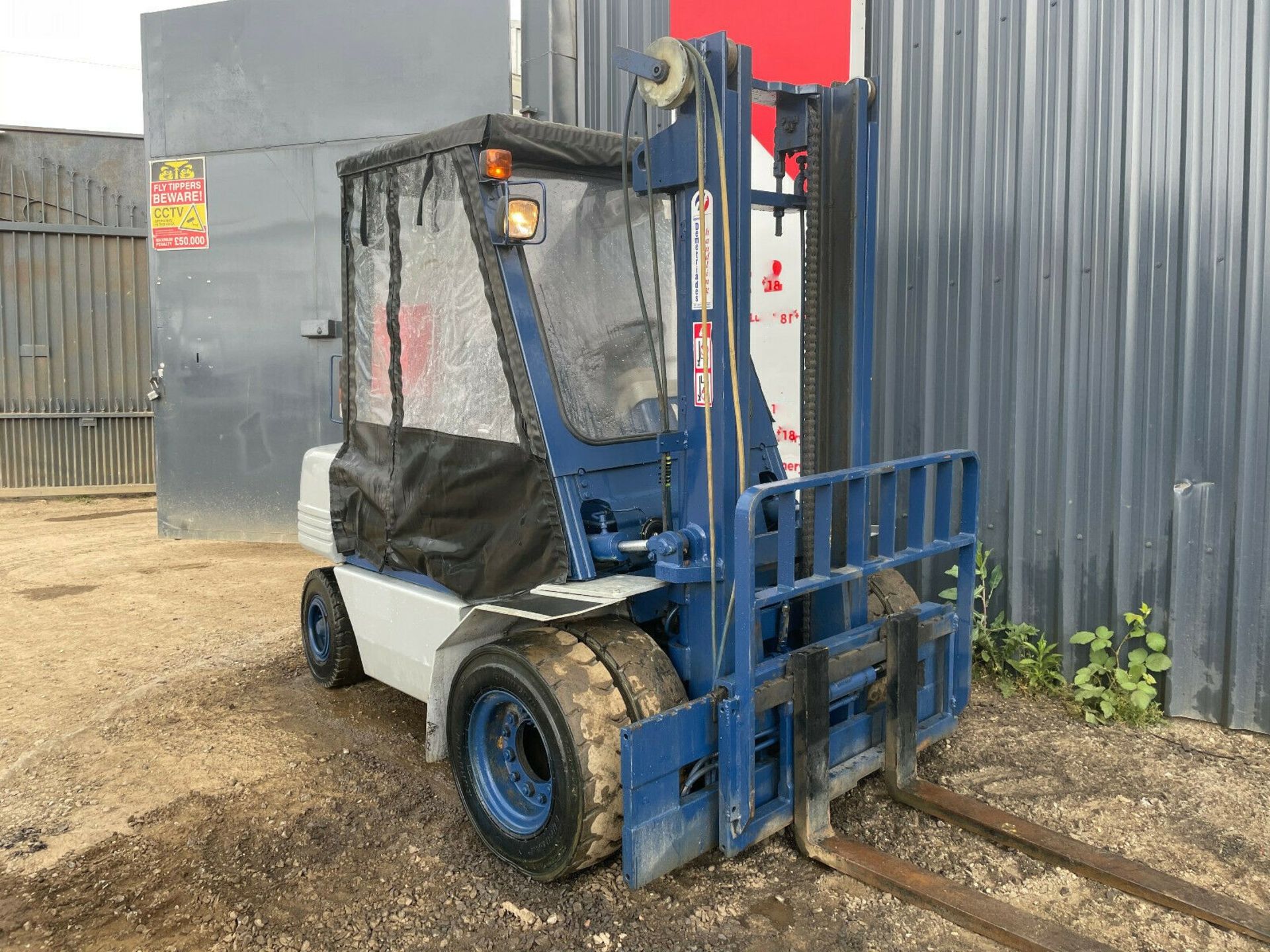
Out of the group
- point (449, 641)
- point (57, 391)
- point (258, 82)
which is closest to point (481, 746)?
point (449, 641)

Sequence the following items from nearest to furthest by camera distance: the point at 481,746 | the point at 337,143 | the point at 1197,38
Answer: the point at 481,746 → the point at 1197,38 → the point at 337,143

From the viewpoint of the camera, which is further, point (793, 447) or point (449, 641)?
point (793, 447)

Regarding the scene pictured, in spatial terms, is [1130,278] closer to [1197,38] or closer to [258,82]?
[1197,38]

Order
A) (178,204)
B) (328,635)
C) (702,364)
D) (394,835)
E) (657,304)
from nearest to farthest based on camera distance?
(702,364) < (657,304) < (394,835) < (328,635) < (178,204)

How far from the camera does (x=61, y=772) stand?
4613 millimetres

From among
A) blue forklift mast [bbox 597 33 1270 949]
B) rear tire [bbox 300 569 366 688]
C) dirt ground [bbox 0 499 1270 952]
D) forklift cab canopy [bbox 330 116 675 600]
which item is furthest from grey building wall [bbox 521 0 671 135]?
dirt ground [bbox 0 499 1270 952]

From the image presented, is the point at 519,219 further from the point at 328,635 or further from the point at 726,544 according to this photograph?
the point at 328,635

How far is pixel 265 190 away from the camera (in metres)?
9.59

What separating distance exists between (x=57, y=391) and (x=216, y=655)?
806 centimetres

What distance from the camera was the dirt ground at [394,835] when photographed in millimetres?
3293

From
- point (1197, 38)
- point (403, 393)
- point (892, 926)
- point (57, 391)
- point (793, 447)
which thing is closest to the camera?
point (892, 926)

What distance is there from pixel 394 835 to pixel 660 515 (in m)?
1.56

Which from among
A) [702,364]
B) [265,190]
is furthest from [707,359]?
[265,190]

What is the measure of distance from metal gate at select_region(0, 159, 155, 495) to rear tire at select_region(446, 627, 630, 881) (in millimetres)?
10289
